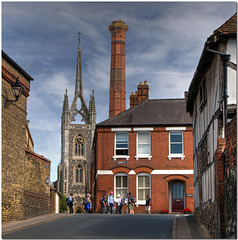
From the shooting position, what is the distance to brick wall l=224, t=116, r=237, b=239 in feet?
40.6

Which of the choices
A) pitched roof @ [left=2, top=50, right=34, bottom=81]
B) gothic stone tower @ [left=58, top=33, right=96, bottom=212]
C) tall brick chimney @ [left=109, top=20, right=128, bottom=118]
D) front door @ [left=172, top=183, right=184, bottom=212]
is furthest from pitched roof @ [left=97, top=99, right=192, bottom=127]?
gothic stone tower @ [left=58, top=33, right=96, bottom=212]

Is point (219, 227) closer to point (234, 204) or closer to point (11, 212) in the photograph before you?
point (234, 204)

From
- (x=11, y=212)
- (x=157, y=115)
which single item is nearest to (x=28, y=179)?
(x=11, y=212)

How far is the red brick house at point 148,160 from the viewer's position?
38.3 m

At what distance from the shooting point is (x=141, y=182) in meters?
38.8

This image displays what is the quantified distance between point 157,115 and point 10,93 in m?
19.5

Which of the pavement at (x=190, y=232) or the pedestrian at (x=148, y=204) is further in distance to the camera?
the pedestrian at (x=148, y=204)

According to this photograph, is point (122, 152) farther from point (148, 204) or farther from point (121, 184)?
point (148, 204)

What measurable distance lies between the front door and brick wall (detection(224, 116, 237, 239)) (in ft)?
81.7

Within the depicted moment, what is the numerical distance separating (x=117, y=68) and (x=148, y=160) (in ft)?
149

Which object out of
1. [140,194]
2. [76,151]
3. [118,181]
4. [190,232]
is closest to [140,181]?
[140,194]

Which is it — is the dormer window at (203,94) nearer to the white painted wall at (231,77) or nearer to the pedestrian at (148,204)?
the white painted wall at (231,77)

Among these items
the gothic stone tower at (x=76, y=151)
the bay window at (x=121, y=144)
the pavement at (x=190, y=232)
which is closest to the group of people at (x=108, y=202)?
the bay window at (x=121, y=144)

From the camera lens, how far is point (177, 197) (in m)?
38.5
